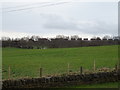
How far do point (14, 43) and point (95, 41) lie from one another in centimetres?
3048

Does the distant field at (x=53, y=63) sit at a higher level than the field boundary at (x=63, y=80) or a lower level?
higher

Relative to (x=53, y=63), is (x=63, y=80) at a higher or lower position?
lower

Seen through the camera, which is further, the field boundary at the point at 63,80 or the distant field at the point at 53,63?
the distant field at the point at 53,63

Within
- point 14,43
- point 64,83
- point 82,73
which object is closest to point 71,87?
point 64,83

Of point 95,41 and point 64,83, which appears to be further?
point 95,41

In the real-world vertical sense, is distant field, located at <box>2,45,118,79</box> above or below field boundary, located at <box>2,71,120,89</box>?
above

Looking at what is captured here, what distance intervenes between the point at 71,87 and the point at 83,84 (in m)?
1.63

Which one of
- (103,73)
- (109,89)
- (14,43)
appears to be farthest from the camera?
(14,43)

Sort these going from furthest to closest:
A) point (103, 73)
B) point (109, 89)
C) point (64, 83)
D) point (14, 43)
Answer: point (14, 43) < point (103, 73) < point (64, 83) < point (109, 89)

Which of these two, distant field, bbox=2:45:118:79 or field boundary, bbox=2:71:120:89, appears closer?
field boundary, bbox=2:71:120:89

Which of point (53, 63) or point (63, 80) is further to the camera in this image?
point (53, 63)

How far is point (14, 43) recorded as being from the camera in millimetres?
94812

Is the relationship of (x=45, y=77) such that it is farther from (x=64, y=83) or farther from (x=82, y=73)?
(x=82, y=73)

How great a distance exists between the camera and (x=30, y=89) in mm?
Result: 20844
